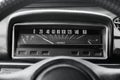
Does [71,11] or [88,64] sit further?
[71,11]

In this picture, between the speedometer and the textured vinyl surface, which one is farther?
the speedometer

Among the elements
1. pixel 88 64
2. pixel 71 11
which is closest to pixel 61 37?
pixel 71 11

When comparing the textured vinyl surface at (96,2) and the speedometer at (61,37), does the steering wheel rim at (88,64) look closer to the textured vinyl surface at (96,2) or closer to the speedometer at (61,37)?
the textured vinyl surface at (96,2)

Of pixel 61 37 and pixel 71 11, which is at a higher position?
pixel 71 11

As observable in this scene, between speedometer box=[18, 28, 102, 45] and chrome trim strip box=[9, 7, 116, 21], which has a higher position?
chrome trim strip box=[9, 7, 116, 21]

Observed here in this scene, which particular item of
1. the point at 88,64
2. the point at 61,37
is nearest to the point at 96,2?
the point at 88,64

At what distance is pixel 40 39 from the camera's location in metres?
1.63

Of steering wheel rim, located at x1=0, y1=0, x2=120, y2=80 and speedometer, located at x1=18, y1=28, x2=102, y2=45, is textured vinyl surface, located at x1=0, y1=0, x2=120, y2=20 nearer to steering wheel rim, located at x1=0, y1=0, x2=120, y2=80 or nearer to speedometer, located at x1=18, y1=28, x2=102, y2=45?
steering wheel rim, located at x1=0, y1=0, x2=120, y2=80

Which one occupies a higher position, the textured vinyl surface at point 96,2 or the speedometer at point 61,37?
the textured vinyl surface at point 96,2

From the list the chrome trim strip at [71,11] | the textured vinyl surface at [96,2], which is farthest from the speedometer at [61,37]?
the textured vinyl surface at [96,2]

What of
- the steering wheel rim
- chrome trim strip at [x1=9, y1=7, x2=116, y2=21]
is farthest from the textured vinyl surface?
chrome trim strip at [x1=9, y1=7, x2=116, y2=21]

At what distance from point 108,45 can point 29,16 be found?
34cm

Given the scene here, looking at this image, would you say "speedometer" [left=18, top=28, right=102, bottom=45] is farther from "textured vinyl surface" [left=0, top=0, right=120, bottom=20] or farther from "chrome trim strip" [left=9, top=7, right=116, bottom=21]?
"textured vinyl surface" [left=0, top=0, right=120, bottom=20]

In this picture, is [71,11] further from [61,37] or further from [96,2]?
[96,2]
